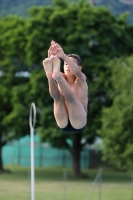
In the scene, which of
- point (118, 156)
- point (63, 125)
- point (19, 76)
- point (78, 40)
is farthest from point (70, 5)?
point (63, 125)

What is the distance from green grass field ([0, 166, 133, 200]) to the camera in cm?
3003

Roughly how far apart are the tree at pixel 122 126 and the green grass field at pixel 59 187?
2.49 meters

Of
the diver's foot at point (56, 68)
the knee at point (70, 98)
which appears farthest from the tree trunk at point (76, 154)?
the diver's foot at point (56, 68)

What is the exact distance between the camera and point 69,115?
31.1 feet

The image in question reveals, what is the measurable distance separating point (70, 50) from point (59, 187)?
791 centimetres

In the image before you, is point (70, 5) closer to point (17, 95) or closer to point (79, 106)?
point (17, 95)

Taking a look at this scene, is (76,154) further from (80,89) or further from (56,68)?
(56,68)

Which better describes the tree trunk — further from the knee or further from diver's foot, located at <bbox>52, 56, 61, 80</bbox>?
diver's foot, located at <bbox>52, 56, 61, 80</bbox>

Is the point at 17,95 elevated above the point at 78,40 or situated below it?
below

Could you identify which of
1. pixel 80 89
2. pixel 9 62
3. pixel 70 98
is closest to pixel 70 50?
pixel 9 62

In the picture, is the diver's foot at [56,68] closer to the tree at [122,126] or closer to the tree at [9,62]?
the tree at [122,126]

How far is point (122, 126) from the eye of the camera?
27578mm

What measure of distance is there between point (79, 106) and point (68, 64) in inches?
27.7

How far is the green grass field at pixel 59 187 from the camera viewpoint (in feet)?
98.5
